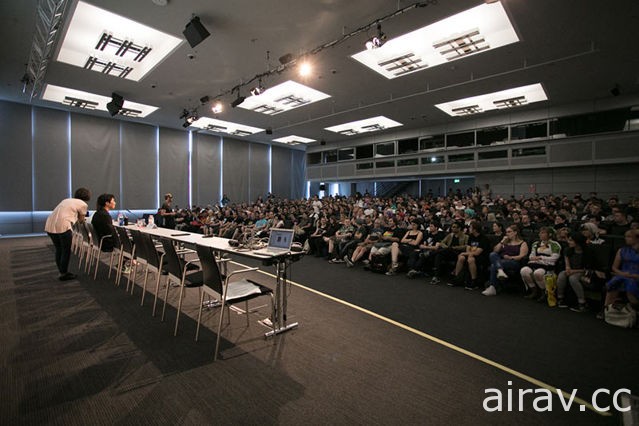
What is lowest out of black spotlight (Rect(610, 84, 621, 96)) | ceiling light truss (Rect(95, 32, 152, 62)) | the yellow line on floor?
the yellow line on floor

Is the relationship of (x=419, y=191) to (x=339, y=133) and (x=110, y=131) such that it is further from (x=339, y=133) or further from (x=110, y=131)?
(x=110, y=131)

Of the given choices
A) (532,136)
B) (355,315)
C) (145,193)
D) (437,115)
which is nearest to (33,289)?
(355,315)

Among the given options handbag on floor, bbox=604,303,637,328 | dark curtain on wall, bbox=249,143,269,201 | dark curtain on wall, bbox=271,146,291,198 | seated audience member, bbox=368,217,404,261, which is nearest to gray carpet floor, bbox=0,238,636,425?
handbag on floor, bbox=604,303,637,328

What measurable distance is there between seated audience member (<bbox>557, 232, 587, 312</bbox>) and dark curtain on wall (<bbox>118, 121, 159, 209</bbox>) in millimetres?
14894

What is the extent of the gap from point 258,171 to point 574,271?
15923mm

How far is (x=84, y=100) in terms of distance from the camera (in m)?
10.1

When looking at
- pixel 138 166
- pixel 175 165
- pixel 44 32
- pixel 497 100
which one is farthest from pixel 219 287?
pixel 175 165

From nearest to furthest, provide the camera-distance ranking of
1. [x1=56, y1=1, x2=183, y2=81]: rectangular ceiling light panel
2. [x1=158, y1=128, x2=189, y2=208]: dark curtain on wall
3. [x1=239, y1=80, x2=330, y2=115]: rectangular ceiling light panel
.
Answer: [x1=56, y1=1, x2=183, y2=81]: rectangular ceiling light panel
[x1=239, y1=80, x2=330, y2=115]: rectangular ceiling light panel
[x1=158, y1=128, x2=189, y2=208]: dark curtain on wall

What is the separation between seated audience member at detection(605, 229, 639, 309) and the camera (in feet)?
11.2

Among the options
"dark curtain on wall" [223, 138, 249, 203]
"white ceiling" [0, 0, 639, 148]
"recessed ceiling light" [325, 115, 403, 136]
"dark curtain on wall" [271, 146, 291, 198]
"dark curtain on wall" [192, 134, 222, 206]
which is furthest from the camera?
"dark curtain on wall" [271, 146, 291, 198]

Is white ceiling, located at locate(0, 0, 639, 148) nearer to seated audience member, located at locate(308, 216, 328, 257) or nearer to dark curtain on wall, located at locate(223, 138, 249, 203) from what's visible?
seated audience member, located at locate(308, 216, 328, 257)

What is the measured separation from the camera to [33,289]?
14.7 ft

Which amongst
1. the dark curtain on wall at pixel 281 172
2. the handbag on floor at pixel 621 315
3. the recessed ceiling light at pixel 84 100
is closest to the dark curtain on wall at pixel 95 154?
the recessed ceiling light at pixel 84 100

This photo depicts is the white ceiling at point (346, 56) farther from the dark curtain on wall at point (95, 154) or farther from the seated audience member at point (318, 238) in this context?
the seated audience member at point (318, 238)
